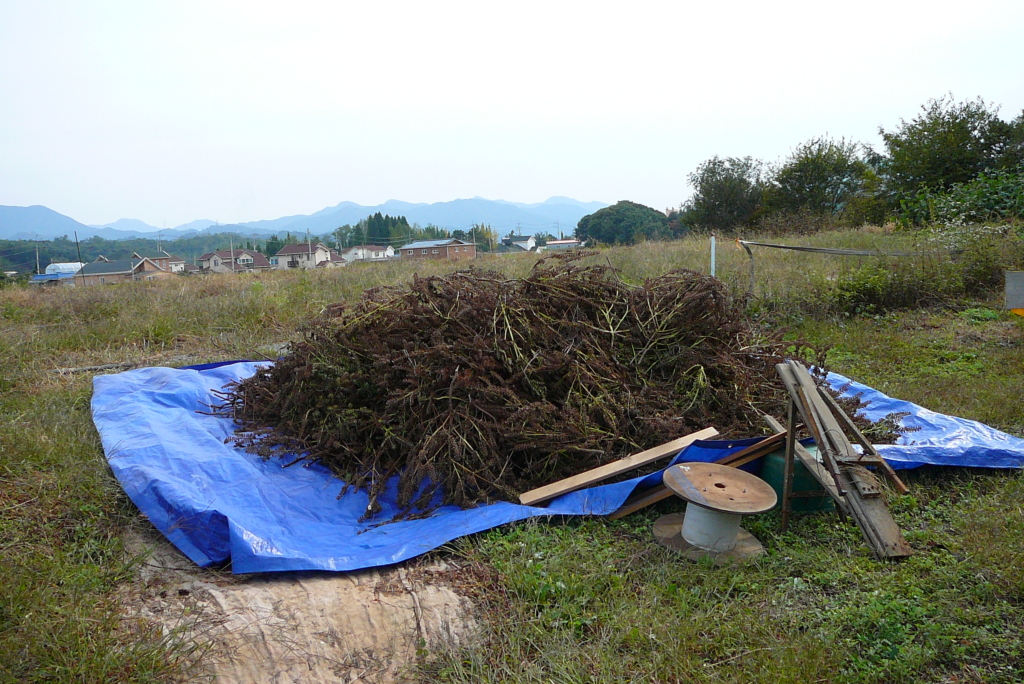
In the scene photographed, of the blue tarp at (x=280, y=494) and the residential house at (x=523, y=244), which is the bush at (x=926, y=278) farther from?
the residential house at (x=523, y=244)

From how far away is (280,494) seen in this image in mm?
3797

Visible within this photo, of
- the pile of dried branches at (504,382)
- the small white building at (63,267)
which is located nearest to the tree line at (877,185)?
the pile of dried branches at (504,382)

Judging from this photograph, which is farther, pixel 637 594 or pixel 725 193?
pixel 725 193

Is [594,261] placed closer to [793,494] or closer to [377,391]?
[377,391]

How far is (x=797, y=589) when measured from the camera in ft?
9.26

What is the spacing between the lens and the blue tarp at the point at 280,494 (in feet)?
10.3

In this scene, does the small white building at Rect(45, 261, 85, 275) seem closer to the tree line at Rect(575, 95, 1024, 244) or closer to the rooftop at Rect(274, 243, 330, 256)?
the rooftop at Rect(274, 243, 330, 256)

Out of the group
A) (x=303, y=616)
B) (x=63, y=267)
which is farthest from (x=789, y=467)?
(x=63, y=267)

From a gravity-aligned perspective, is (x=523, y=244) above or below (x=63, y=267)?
above

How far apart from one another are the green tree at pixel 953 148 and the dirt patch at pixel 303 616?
63.6ft

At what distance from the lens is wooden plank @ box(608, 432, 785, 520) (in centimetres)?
362

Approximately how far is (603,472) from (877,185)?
73.7 feet

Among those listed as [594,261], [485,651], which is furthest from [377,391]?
[594,261]

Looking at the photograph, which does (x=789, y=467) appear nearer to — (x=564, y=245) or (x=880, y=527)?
(x=880, y=527)
